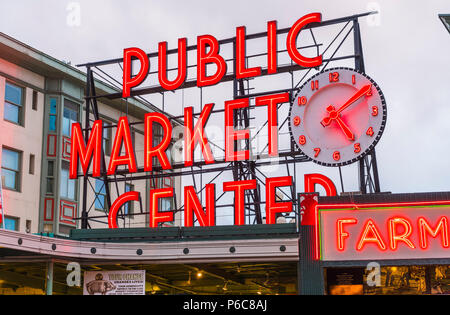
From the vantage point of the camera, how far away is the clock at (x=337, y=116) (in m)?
32.8

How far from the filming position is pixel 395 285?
25.5 metres

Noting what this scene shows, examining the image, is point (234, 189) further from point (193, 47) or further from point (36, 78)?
point (36, 78)

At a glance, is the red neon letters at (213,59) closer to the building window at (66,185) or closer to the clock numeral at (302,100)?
the clock numeral at (302,100)

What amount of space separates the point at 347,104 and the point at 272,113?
4.23m

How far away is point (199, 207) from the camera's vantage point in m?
34.4

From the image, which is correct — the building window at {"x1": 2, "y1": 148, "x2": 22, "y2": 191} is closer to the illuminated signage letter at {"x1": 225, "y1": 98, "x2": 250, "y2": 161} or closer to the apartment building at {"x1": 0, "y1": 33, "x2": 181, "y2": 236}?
the apartment building at {"x1": 0, "y1": 33, "x2": 181, "y2": 236}

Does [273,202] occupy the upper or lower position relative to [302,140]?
lower

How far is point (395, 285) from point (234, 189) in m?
10.7

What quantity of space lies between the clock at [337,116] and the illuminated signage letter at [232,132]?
334 centimetres

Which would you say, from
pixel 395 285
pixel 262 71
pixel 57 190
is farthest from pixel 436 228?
pixel 57 190

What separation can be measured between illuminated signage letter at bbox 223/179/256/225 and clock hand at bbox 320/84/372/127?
4.33 meters

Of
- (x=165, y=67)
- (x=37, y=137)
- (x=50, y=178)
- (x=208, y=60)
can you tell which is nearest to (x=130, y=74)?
(x=165, y=67)

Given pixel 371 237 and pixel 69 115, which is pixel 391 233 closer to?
pixel 371 237
